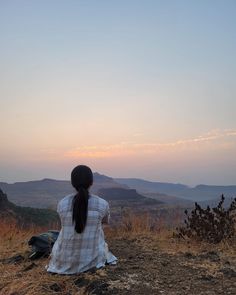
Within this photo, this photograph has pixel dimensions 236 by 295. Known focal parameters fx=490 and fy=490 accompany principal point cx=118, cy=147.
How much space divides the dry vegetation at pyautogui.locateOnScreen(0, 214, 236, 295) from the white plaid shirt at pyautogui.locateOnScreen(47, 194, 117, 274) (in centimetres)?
16

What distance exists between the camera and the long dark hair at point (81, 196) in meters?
6.32

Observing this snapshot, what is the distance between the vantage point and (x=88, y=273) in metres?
6.25

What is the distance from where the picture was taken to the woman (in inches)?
250

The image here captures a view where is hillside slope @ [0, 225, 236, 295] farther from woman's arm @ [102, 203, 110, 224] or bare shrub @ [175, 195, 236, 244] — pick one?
woman's arm @ [102, 203, 110, 224]

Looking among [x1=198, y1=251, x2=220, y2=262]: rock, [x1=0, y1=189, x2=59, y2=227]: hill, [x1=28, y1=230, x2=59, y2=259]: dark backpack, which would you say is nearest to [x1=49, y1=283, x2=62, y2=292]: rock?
[x1=28, y1=230, x2=59, y2=259]: dark backpack

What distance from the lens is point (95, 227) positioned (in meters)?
6.45

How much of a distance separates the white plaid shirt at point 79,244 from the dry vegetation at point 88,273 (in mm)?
159

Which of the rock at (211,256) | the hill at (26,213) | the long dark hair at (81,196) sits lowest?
the hill at (26,213)

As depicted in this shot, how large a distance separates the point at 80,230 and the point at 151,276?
107 centimetres

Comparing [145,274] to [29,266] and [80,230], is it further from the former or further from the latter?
[29,266]

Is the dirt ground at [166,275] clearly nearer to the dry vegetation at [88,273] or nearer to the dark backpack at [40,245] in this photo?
the dry vegetation at [88,273]

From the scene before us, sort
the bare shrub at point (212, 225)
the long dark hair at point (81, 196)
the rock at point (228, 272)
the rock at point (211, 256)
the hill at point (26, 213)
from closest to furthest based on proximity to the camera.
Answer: the rock at point (228, 272) → the long dark hair at point (81, 196) → the rock at point (211, 256) → the bare shrub at point (212, 225) → the hill at point (26, 213)

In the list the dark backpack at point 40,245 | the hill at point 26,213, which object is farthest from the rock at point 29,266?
the hill at point 26,213

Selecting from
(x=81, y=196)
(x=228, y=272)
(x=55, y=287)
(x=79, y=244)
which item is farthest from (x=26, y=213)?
(x=228, y=272)
